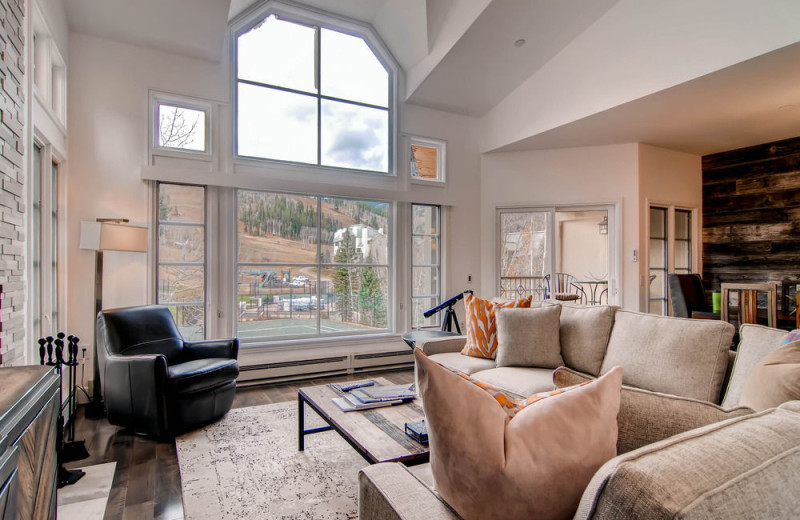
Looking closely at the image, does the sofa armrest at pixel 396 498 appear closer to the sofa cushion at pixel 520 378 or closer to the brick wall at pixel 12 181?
the sofa cushion at pixel 520 378

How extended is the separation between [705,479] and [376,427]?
164 cm

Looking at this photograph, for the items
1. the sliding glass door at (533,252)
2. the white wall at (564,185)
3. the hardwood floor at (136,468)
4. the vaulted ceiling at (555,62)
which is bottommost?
the hardwood floor at (136,468)

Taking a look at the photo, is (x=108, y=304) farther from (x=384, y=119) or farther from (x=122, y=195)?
(x=384, y=119)

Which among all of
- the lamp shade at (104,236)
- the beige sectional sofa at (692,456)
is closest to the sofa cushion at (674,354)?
the beige sectional sofa at (692,456)

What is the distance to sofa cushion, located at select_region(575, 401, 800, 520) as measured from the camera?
0.62 m

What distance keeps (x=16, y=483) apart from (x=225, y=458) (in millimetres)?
1983

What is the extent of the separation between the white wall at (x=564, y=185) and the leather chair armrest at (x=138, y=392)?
3.96 metres

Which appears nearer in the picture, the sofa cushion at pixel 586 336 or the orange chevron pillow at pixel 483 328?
the sofa cushion at pixel 586 336

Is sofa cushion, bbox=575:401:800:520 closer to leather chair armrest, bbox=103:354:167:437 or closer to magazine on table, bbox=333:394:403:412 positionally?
magazine on table, bbox=333:394:403:412

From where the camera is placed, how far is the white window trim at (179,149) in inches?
159

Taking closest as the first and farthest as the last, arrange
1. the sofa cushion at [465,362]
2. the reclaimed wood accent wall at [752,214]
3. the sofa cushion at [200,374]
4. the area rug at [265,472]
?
the area rug at [265,472]
the sofa cushion at [200,374]
the sofa cushion at [465,362]
the reclaimed wood accent wall at [752,214]

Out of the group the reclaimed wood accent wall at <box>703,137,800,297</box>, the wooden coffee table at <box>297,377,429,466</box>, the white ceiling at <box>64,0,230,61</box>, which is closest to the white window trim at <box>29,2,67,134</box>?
the white ceiling at <box>64,0,230,61</box>

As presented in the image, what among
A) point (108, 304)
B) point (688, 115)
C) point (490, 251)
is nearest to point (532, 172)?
point (490, 251)

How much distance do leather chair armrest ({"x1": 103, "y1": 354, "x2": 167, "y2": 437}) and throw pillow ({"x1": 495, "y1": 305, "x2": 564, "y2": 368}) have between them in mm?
2373
